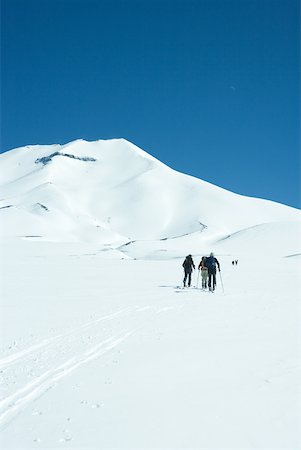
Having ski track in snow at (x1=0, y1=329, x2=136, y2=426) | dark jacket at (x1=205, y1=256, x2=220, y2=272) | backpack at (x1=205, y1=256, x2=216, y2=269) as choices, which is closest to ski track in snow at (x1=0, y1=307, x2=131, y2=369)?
ski track in snow at (x1=0, y1=329, x2=136, y2=426)

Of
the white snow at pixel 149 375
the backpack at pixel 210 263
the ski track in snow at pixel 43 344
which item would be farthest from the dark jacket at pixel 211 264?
the ski track in snow at pixel 43 344

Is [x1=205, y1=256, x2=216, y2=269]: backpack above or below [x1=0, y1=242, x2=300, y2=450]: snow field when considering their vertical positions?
above

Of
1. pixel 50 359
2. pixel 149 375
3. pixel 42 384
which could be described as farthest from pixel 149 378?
pixel 50 359

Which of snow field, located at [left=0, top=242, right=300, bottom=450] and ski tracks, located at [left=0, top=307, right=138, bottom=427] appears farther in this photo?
ski tracks, located at [left=0, top=307, right=138, bottom=427]

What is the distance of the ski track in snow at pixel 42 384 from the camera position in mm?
6276

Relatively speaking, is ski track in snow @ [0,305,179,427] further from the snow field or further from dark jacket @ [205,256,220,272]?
dark jacket @ [205,256,220,272]

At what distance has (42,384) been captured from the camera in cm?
726

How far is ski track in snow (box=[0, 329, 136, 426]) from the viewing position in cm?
628

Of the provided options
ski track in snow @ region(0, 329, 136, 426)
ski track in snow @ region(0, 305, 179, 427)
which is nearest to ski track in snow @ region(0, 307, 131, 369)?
ski track in snow @ region(0, 305, 179, 427)

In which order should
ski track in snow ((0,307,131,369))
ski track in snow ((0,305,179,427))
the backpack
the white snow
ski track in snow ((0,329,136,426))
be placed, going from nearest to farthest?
the white snow, ski track in snow ((0,329,136,426)), ski track in snow ((0,305,179,427)), ski track in snow ((0,307,131,369)), the backpack

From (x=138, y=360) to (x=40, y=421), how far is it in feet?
9.62

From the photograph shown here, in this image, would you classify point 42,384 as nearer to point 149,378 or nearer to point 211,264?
point 149,378

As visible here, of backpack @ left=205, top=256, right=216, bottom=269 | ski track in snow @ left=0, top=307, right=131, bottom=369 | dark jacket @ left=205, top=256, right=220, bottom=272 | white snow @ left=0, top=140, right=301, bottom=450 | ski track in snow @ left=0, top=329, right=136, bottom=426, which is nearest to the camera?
white snow @ left=0, top=140, right=301, bottom=450

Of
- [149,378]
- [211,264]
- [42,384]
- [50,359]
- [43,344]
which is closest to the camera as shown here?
[42,384]
